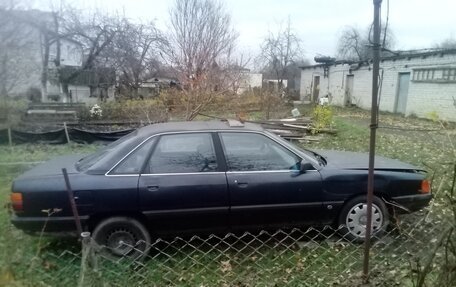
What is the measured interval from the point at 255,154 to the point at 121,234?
168 centimetres

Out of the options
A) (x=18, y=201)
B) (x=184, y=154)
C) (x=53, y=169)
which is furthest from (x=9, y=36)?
(x=184, y=154)

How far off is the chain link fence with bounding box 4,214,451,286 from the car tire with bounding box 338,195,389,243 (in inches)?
5.2

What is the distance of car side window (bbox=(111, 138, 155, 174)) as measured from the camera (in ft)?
11.6

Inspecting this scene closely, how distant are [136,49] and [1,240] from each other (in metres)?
24.2

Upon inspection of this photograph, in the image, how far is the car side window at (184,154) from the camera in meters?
3.62

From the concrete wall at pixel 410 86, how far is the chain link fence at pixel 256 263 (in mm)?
8264

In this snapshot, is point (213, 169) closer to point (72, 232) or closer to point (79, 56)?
point (72, 232)

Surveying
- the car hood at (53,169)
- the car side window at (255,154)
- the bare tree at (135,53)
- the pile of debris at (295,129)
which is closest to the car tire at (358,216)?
the car side window at (255,154)

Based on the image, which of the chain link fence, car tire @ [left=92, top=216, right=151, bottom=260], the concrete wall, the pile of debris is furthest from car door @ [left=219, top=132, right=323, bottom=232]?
the concrete wall

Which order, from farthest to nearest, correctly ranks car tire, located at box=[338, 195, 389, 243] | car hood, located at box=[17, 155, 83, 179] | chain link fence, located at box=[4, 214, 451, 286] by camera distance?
A: car tire, located at box=[338, 195, 389, 243]
car hood, located at box=[17, 155, 83, 179]
chain link fence, located at box=[4, 214, 451, 286]

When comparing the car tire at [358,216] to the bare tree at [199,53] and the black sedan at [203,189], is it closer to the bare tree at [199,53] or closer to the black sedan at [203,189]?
the black sedan at [203,189]

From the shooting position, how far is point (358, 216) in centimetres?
386

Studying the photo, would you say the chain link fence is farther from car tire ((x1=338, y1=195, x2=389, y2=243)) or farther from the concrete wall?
the concrete wall

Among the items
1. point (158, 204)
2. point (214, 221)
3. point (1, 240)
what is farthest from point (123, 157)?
point (1, 240)
